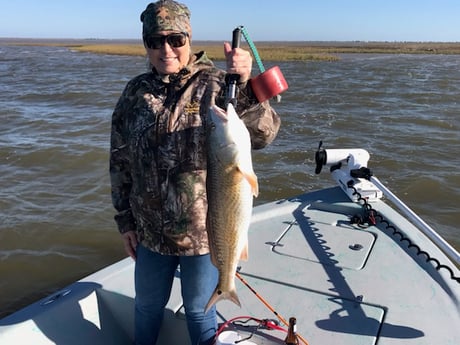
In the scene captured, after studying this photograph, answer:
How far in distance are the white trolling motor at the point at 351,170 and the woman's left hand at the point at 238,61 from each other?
2.96 m

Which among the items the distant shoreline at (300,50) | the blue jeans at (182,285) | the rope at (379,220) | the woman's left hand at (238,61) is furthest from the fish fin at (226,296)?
the distant shoreline at (300,50)

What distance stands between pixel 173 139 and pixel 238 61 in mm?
625

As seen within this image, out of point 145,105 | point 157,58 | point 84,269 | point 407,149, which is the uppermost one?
point 157,58

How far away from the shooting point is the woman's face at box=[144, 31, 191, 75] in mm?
2559

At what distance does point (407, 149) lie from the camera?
41.2 feet

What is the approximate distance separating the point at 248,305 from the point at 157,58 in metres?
2.07

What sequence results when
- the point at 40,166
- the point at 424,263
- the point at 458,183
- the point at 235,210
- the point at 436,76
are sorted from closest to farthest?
1. the point at 235,210
2. the point at 424,263
3. the point at 458,183
4. the point at 40,166
5. the point at 436,76

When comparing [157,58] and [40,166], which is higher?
[157,58]

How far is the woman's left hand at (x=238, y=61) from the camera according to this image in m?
2.31

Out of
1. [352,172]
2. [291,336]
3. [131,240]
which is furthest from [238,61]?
[352,172]

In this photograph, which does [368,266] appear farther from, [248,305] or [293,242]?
[248,305]

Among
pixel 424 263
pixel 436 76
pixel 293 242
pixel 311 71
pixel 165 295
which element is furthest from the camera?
pixel 311 71

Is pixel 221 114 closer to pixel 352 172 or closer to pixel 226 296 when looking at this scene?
pixel 226 296

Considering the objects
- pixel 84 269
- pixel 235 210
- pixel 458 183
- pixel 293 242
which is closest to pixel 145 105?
pixel 235 210
